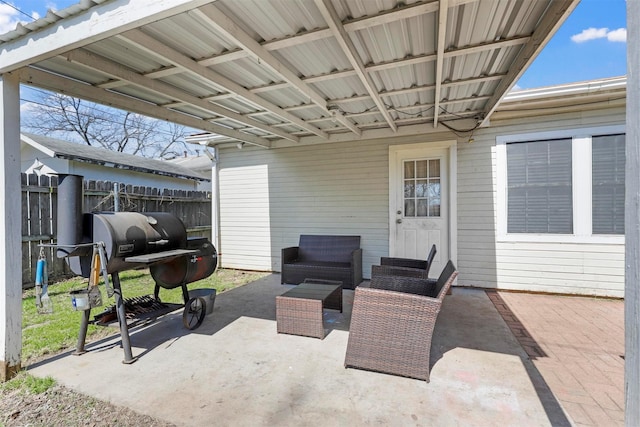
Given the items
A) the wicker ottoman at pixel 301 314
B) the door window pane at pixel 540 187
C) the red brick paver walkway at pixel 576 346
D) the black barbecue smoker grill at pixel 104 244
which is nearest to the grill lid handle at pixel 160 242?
the black barbecue smoker grill at pixel 104 244

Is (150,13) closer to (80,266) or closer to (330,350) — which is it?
(80,266)

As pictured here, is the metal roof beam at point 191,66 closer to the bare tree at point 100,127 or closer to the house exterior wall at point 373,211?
the house exterior wall at point 373,211

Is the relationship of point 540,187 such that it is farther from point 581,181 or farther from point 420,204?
point 420,204

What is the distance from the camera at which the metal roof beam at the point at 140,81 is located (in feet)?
8.60

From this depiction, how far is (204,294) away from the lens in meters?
3.76

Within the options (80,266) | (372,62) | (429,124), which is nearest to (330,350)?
(80,266)

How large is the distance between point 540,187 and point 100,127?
66.9 ft

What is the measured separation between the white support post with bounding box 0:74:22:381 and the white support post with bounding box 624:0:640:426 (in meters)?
3.72

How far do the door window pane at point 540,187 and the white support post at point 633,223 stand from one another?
4.24 m

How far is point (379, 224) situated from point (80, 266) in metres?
4.22

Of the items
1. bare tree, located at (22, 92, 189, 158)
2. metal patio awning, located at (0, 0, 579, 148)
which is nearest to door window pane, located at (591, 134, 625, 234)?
metal patio awning, located at (0, 0, 579, 148)

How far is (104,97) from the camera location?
3420mm

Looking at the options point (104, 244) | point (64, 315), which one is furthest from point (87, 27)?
point (64, 315)

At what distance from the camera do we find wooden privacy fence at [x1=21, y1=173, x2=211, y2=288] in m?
4.99
